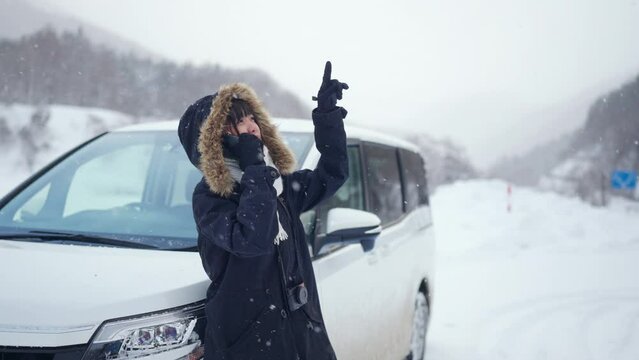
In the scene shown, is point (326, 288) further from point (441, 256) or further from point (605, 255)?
point (605, 255)

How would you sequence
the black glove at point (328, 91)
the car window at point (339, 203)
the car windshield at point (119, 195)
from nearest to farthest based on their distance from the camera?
the black glove at point (328, 91) → the car windshield at point (119, 195) → the car window at point (339, 203)

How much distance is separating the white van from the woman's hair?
546 mm

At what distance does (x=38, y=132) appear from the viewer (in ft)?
49.8

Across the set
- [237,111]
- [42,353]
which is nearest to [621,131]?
[237,111]

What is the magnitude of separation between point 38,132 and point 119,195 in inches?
543

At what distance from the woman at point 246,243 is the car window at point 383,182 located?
1.49 meters

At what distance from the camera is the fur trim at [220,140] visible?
1799 millimetres

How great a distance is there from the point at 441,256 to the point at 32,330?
9.44 meters

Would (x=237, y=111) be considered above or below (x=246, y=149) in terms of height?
above

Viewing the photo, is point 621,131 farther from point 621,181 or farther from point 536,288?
point 536,288

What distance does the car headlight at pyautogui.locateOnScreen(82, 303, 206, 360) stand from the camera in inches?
64.5

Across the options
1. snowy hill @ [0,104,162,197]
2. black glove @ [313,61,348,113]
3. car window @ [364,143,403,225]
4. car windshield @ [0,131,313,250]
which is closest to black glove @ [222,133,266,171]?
black glove @ [313,61,348,113]

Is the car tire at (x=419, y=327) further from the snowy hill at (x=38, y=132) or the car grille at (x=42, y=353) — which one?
the snowy hill at (x=38, y=132)

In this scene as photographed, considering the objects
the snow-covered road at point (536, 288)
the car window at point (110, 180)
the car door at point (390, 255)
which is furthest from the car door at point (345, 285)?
the snow-covered road at point (536, 288)
